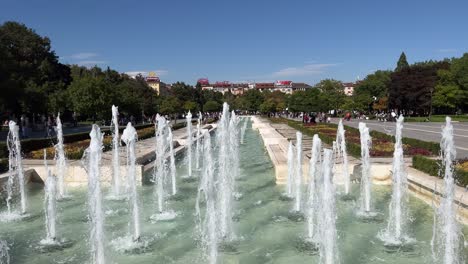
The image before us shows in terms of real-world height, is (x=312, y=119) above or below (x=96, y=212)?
above

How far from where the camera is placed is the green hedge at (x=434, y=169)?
9.41 meters

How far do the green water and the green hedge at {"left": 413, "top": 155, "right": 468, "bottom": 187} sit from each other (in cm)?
86

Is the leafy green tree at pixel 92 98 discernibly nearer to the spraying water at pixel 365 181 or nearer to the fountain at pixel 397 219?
the spraying water at pixel 365 181

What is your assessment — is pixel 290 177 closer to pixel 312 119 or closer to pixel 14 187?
pixel 14 187

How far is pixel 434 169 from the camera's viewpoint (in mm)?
10602

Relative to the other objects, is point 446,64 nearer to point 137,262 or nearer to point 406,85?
point 406,85

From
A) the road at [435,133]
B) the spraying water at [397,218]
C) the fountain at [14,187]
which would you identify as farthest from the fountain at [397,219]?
the road at [435,133]

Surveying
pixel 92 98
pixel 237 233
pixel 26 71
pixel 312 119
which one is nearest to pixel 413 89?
pixel 312 119

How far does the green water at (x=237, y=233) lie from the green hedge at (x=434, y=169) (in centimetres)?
86

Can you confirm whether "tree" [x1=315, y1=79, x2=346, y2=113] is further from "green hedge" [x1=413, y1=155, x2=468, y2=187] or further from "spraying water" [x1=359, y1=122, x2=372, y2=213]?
"spraying water" [x1=359, y1=122, x2=372, y2=213]

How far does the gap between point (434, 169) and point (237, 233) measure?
5243 mm

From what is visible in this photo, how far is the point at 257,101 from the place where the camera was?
103 meters

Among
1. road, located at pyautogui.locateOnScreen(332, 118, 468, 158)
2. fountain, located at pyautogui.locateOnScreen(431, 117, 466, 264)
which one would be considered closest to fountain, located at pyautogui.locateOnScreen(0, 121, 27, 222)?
fountain, located at pyautogui.locateOnScreen(431, 117, 466, 264)

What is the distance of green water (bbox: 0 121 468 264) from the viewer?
6.64m
